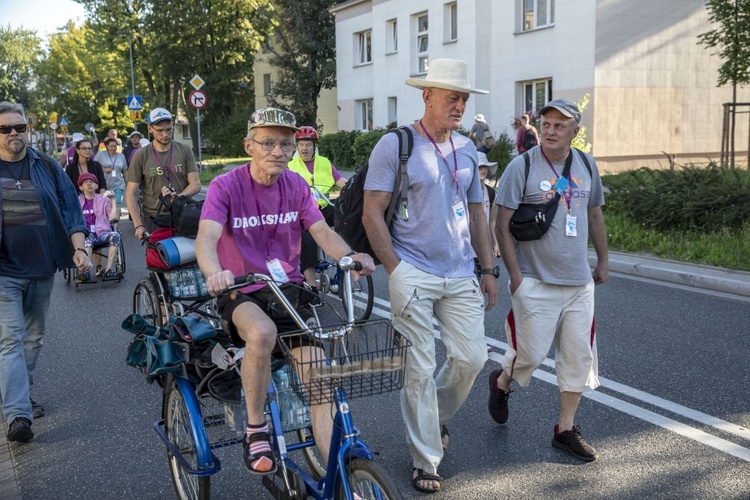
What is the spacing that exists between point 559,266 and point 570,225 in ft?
0.77

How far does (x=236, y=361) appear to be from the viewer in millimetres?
3688

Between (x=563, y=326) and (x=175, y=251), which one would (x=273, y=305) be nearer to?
(x=563, y=326)

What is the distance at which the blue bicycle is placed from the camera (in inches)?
115

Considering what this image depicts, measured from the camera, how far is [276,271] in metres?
3.60

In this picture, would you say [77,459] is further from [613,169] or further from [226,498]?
[613,169]

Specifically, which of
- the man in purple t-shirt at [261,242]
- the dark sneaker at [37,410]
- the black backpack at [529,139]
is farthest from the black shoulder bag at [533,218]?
the black backpack at [529,139]

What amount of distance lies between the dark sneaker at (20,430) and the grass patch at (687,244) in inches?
316

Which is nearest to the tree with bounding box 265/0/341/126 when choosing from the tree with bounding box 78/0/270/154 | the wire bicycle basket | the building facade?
the tree with bounding box 78/0/270/154

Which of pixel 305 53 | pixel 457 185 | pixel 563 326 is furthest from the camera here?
pixel 305 53

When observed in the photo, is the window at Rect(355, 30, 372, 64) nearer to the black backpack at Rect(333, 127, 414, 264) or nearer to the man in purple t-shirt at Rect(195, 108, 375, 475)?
the black backpack at Rect(333, 127, 414, 264)

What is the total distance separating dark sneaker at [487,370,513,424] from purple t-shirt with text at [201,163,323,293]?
1774mm

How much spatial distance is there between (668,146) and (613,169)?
2.52 m

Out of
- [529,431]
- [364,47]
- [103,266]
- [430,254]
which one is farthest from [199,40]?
[430,254]

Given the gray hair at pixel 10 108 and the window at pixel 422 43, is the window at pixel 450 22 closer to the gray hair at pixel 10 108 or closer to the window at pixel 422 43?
the window at pixel 422 43
